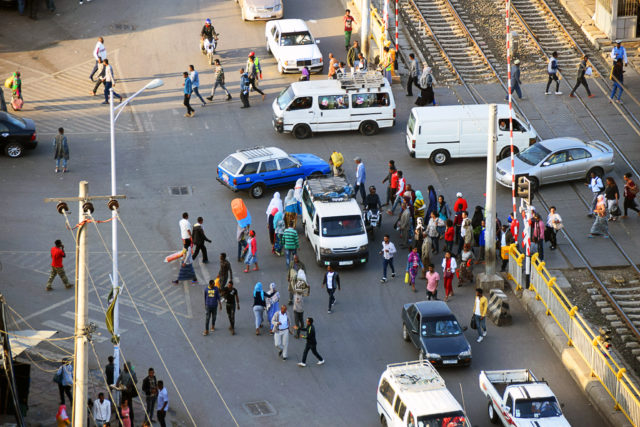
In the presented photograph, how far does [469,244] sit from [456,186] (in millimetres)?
5883

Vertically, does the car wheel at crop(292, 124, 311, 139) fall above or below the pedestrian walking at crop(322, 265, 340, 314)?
above

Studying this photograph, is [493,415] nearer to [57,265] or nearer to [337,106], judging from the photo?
[57,265]

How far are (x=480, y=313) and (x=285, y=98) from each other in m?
14.3

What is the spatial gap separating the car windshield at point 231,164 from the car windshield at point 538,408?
1390cm

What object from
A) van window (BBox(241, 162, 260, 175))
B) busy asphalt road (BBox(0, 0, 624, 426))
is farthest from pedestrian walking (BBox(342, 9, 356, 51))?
van window (BBox(241, 162, 260, 175))

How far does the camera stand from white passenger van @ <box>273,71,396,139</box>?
3822 cm

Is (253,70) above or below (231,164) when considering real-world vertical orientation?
above

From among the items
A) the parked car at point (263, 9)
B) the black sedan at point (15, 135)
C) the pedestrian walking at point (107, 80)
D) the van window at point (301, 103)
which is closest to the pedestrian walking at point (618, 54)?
the van window at point (301, 103)

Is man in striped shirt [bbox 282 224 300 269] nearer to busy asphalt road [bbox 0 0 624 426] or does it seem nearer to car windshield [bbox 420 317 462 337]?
busy asphalt road [bbox 0 0 624 426]

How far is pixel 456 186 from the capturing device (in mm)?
35344

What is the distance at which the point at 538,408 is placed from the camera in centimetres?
2322

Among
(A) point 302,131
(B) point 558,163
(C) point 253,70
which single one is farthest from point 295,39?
(B) point 558,163

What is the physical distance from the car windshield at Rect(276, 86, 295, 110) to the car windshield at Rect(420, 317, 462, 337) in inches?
558

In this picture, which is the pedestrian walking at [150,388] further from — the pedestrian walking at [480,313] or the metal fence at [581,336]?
the metal fence at [581,336]
